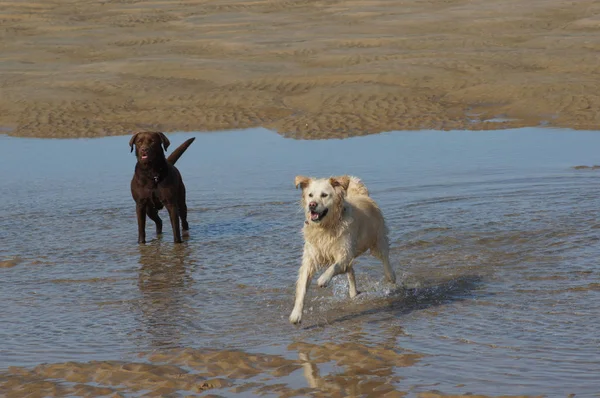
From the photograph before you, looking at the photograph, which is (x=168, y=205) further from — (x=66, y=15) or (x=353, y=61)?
(x=66, y=15)

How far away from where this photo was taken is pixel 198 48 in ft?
105

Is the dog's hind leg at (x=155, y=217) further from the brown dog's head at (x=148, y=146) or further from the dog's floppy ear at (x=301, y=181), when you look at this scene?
the dog's floppy ear at (x=301, y=181)

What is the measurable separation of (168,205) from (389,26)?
903 inches

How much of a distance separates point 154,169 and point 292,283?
3.14m

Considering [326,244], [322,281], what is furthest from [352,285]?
[322,281]

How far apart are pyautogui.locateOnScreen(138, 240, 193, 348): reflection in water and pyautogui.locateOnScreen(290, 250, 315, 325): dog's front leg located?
3.23 feet

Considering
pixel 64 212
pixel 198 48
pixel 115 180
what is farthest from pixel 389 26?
pixel 64 212

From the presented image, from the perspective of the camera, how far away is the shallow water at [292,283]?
7520mm

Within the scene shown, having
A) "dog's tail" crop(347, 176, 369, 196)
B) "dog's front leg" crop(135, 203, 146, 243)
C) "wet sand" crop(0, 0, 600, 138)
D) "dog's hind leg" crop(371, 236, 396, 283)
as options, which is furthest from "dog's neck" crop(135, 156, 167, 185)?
"wet sand" crop(0, 0, 600, 138)

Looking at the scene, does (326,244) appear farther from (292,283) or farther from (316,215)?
(292,283)

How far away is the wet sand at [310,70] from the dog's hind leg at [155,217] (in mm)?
7496

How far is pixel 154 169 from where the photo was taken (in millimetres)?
12938

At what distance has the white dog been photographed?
8906mm

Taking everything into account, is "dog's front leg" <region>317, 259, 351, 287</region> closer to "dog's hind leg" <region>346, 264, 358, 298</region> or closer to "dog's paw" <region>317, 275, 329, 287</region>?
"dog's paw" <region>317, 275, 329, 287</region>
